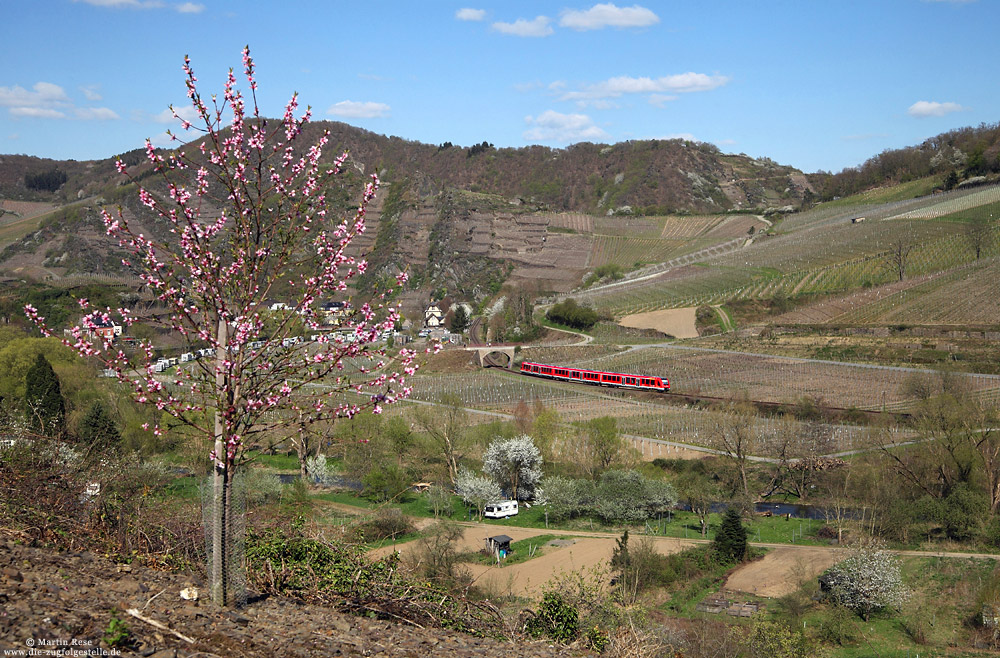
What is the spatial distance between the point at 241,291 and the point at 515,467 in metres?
35.7

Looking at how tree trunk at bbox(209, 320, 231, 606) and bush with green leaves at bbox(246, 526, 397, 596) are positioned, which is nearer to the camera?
tree trunk at bbox(209, 320, 231, 606)

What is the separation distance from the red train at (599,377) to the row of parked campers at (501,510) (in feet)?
72.9

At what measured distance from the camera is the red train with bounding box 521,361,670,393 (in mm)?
59000

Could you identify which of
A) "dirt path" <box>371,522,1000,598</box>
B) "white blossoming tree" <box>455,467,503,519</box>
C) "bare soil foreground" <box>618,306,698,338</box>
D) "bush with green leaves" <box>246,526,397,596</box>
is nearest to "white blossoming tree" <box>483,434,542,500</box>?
"white blossoming tree" <box>455,467,503,519</box>

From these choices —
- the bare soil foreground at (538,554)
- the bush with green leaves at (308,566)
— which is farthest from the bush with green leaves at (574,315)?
the bush with green leaves at (308,566)

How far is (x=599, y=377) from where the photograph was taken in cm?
6216

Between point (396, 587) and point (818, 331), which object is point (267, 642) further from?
point (818, 331)

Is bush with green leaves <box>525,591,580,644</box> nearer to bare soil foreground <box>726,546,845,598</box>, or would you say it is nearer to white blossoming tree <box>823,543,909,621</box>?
white blossoming tree <box>823,543,909,621</box>

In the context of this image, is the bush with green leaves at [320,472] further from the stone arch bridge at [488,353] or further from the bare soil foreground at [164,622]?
the bare soil foreground at [164,622]

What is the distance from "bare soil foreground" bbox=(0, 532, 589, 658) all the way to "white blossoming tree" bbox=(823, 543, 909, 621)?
19.5 meters

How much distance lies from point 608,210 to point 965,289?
361 feet

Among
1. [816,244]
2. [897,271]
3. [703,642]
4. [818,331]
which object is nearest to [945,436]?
[703,642]

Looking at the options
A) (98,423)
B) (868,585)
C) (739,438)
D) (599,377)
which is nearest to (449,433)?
(739,438)

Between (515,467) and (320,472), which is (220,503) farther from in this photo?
(320,472)
